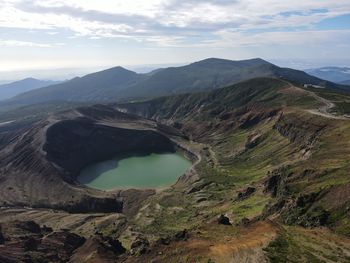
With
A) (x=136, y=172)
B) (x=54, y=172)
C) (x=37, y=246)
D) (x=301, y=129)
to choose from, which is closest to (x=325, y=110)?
(x=301, y=129)

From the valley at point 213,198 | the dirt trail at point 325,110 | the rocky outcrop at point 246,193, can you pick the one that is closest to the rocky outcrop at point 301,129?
the valley at point 213,198

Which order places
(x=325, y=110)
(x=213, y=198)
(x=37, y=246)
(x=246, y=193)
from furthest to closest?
(x=325, y=110) → (x=213, y=198) → (x=246, y=193) → (x=37, y=246)

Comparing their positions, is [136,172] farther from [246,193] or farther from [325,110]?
[325,110]

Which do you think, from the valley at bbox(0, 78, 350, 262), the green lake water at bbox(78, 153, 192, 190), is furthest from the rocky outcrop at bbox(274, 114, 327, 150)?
the green lake water at bbox(78, 153, 192, 190)

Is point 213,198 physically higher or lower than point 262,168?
lower

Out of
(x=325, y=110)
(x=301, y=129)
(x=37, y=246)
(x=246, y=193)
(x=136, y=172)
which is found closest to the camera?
(x=37, y=246)

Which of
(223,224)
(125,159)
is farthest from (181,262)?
(125,159)

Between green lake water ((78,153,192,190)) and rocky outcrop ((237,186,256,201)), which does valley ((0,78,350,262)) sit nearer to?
rocky outcrop ((237,186,256,201))

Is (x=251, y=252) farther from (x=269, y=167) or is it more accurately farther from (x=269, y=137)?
(x=269, y=137)
